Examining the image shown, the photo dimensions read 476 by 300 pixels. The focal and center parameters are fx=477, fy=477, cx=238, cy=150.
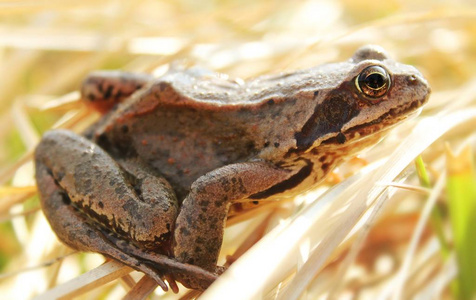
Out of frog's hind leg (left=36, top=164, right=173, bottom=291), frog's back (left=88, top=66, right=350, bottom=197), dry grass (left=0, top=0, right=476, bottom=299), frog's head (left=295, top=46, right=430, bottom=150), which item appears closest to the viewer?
dry grass (left=0, top=0, right=476, bottom=299)

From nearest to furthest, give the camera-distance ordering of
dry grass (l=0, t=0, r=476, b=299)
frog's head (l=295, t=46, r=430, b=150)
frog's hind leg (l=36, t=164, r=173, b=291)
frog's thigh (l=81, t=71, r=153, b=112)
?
dry grass (l=0, t=0, r=476, b=299), frog's hind leg (l=36, t=164, r=173, b=291), frog's head (l=295, t=46, r=430, b=150), frog's thigh (l=81, t=71, r=153, b=112)

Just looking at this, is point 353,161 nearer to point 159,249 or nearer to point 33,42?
point 159,249

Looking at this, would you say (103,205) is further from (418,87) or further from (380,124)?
(418,87)

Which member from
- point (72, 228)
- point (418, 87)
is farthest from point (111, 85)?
point (418, 87)

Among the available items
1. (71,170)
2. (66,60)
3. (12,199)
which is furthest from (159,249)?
(66,60)

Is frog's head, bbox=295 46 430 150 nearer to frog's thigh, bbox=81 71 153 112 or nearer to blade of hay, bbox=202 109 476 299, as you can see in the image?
blade of hay, bbox=202 109 476 299

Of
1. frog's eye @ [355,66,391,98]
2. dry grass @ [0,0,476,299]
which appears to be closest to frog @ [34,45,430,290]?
frog's eye @ [355,66,391,98]

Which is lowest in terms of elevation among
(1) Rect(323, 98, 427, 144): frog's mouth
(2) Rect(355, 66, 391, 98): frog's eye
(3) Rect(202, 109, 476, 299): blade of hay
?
(3) Rect(202, 109, 476, 299): blade of hay
